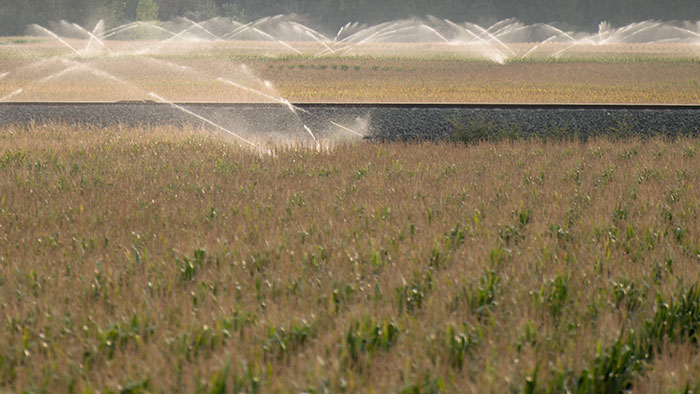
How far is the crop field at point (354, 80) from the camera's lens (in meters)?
19.5

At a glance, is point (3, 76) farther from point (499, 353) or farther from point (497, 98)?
point (499, 353)

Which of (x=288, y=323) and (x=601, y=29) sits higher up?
(x=601, y=29)

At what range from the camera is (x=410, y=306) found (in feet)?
12.9

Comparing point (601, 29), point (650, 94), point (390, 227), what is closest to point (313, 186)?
point (390, 227)

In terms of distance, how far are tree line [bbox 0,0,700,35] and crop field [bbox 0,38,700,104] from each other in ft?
145

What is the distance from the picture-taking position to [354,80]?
83.8 feet

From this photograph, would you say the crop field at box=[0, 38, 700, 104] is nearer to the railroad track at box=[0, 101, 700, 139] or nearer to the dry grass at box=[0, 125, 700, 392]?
the railroad track at box=[0, 101, 700, 139]

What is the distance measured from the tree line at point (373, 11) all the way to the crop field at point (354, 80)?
4410cm

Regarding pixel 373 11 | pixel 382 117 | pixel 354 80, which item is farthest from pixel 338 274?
pixel 373 11

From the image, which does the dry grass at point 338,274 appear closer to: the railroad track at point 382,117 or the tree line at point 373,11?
the railroad track at point 382,117

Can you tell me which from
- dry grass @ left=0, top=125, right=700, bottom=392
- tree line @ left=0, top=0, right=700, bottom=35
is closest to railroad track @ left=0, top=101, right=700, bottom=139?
dry grass @ left=0, top=125, right=700, bottom=392

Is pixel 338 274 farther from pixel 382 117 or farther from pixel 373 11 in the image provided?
pixel 373 11

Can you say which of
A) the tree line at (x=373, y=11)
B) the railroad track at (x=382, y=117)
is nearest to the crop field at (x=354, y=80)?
the railroad track at (x=382, y=117)

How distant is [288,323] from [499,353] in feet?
3.37
